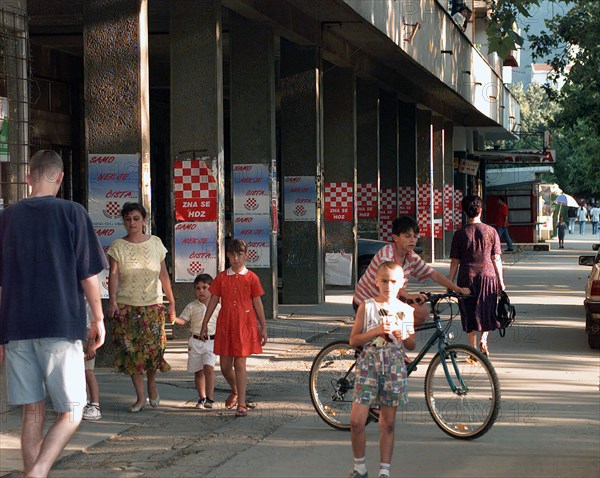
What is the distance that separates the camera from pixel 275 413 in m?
10.3

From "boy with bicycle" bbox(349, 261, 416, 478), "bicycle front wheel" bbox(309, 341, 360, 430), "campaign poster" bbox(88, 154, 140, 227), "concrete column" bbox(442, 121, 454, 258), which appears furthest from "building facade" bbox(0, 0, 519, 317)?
"concrete column" bbox(442, 121, 454, 258)

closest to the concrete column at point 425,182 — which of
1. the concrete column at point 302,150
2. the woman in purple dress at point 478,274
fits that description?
the concrete column at point 302,150

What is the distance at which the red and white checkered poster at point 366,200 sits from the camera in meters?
29.0

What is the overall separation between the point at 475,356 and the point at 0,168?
4.40 meters

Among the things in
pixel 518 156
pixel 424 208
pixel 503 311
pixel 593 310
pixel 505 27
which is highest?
pixel 518 156

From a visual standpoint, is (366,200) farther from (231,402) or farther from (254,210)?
(231,402)

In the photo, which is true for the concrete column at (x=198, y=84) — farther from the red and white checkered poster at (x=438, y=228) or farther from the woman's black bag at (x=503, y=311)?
the red and white checkered poster at (x=438, y=228)

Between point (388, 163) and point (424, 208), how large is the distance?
11.9 ft

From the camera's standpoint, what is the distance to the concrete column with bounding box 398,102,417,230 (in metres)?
35.4

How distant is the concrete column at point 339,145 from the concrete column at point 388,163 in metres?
8.42

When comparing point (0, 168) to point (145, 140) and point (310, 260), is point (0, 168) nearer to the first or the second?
point (145, 140)

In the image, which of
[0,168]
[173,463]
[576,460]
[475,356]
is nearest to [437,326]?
[475,356]

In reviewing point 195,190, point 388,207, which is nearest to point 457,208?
point 388,207

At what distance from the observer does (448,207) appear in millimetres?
42156
